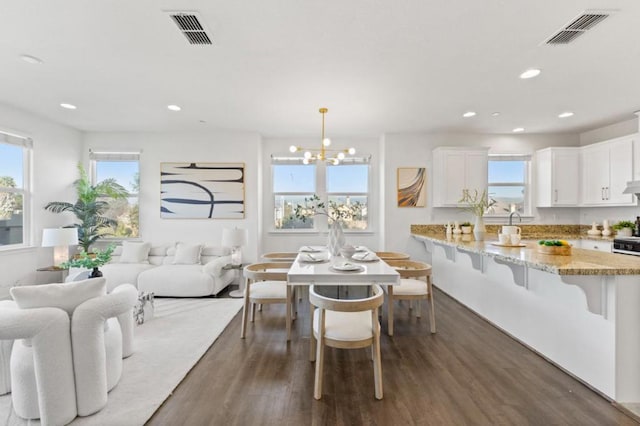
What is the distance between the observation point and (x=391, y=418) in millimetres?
1854

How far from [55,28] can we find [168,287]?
322cm

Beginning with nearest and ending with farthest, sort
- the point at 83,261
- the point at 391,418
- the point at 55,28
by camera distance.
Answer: the point at 391,418 → the point at 55,28 → the point at 83,261

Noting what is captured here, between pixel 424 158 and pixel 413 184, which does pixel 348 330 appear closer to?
pixel 413 184

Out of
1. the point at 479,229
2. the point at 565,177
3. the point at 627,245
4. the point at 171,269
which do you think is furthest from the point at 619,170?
the point at 171,269

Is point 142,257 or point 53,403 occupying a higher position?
point 142,257

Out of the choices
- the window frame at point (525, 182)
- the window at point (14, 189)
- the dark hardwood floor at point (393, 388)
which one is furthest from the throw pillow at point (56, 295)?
the window frame at point (525, 182)

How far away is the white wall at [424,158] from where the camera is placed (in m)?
5.46

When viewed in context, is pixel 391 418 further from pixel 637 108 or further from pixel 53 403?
pixel 637 108

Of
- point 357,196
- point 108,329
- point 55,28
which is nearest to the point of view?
point 108,329

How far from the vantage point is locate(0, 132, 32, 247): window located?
4230 millimetres

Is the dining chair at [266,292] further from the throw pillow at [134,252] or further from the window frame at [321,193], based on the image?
the throw pillow at [134,252]

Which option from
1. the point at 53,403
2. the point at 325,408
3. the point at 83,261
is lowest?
the point at 325,408

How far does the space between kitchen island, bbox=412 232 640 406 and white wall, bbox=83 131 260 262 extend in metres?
3.95

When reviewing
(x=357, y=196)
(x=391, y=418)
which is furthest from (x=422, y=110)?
(x=391, y=418)
